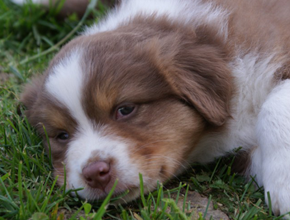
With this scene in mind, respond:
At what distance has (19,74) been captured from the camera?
505 cm

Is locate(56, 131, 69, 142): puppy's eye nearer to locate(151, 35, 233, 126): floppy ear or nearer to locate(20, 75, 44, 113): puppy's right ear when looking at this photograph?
locate(20, 75, 44, 113): puppy's right ear

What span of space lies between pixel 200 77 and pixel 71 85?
915 mm

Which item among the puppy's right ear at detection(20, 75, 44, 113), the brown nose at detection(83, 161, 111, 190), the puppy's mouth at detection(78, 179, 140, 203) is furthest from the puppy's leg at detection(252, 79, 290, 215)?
the puppy's right ear at detection(20, 75, 44, 113)

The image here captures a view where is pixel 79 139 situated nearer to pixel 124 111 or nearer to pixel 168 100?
pixel 124 111

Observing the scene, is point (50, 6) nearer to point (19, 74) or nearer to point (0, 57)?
point (0, 57)

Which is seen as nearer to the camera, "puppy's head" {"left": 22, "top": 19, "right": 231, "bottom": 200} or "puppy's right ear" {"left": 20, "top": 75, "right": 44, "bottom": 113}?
"puppy's head" {"left": 22, "top": 19, "right": 231, "bottom": 200}

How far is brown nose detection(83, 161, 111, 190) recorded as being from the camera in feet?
9.27

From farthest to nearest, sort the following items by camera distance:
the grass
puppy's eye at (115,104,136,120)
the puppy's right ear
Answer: the puppy's right ear
puppy's eye at (115,104,136,120)
the grass

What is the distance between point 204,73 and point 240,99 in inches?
14.3

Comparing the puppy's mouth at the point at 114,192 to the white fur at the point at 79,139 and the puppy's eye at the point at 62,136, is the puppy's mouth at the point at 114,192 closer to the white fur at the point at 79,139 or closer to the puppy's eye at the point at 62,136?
the white fur at the point at 79,139

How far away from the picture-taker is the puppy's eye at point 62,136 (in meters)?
3.43

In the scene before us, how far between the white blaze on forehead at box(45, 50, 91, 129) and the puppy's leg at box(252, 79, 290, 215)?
3.98 feet

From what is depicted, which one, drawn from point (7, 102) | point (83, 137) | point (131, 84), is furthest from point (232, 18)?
point (7, 102)

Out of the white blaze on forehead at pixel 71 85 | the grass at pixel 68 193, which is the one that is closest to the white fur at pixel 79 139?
the white blaze on forehead at pixel 71 85
